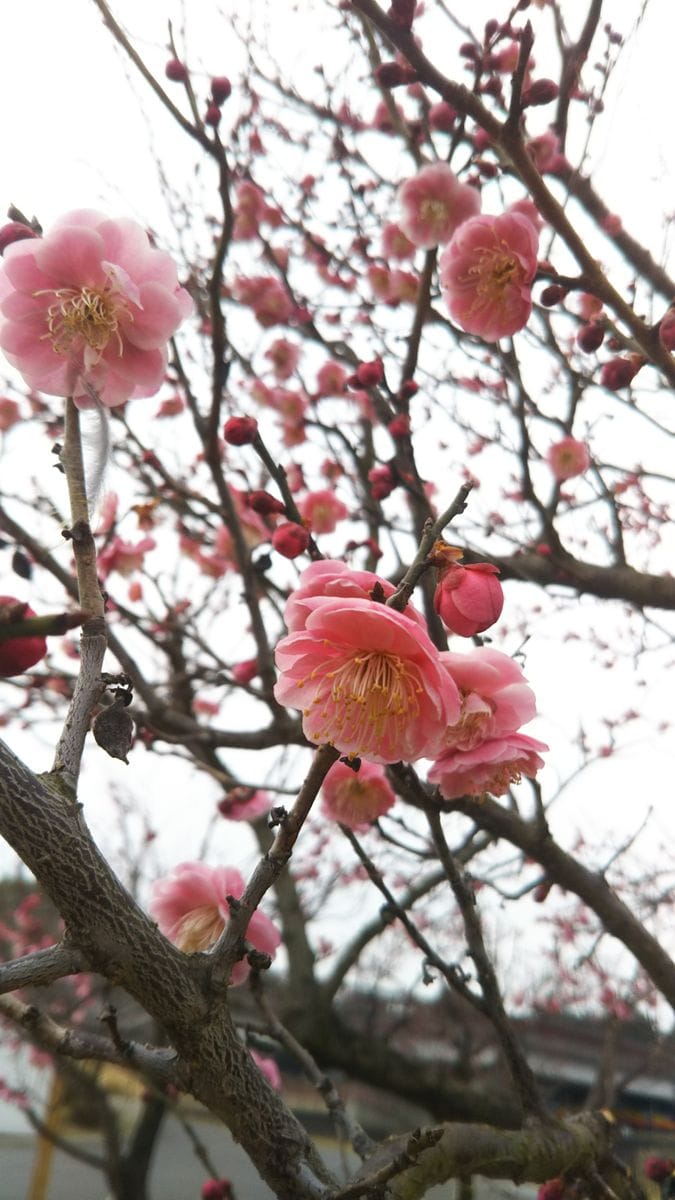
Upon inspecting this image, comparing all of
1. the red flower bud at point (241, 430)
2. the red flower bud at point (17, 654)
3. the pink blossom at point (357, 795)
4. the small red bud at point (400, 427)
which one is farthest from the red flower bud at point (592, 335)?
the red flower bud at point (17, 654)

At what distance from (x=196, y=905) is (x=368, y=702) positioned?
772mm

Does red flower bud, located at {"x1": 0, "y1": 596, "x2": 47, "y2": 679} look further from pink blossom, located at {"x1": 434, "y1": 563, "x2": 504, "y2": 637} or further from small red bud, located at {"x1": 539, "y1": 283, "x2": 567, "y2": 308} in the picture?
small red bud, located at {"x1": 539, "y1": 283, "x2": 567, "y2": 308}

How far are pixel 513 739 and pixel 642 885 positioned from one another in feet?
17.0

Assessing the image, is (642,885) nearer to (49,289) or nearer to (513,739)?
(513,739)

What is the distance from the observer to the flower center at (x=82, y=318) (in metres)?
1.16

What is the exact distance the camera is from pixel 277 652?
0.94m

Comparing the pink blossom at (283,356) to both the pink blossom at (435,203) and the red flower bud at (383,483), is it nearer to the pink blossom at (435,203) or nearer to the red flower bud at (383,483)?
the pink blossom at (435,203)

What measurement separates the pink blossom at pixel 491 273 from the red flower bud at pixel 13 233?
123cm

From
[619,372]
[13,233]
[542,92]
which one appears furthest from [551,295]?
[13,233]

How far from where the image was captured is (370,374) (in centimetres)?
217

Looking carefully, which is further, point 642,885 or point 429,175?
point 642,885

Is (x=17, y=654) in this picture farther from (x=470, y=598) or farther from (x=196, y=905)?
(x=196, y=905)

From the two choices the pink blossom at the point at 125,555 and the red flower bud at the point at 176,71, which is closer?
the red flower bud at the point at 176,71

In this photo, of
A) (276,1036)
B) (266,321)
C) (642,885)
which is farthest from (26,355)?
(642,885)
